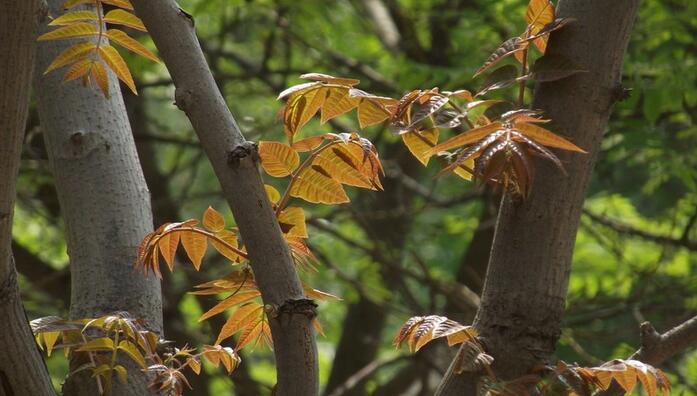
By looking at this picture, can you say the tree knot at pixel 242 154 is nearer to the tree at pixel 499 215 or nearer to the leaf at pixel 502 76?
the tree at pixel 499 215

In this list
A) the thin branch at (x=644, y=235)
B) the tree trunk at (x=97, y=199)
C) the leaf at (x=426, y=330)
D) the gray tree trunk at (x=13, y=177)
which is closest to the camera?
the gray tree trunk at (x=13, y=177)

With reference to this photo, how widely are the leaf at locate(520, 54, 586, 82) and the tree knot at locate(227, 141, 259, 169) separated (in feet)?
1.19

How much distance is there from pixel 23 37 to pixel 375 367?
3.04 m

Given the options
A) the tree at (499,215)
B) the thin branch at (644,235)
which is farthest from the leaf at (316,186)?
the thin branch at (644,235)

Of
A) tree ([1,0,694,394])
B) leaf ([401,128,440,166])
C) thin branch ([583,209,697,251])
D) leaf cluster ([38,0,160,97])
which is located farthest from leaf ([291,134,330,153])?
thin branch ([583,209,697,251])

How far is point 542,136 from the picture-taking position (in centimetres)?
102

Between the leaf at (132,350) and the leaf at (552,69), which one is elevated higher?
the leaf at (552,69)

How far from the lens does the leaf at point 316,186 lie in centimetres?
123

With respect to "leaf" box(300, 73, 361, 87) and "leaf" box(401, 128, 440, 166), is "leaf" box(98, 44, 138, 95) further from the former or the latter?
"leaf" box(401, 128, 440, 166)

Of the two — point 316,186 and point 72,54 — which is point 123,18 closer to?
point 72,54

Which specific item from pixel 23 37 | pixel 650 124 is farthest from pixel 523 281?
pixel 650 124

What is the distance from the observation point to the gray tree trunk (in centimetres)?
98

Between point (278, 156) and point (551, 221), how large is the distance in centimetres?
36

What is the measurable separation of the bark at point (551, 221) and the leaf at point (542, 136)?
17cm
